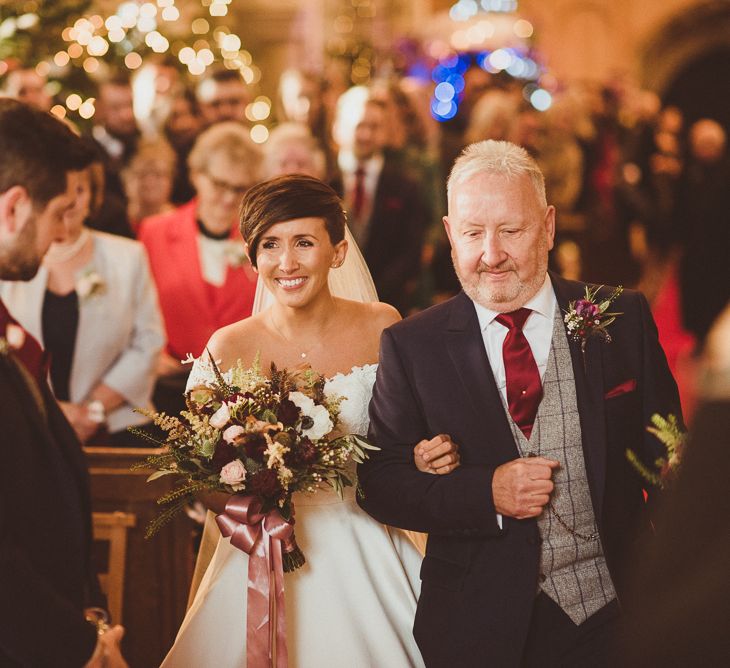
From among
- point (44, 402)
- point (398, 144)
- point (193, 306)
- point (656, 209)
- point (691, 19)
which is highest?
point (691, 19)

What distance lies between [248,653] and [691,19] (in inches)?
656

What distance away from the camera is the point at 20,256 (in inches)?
119

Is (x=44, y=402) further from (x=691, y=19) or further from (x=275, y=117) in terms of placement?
(x=691, y=19)

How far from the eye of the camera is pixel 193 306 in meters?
6.35

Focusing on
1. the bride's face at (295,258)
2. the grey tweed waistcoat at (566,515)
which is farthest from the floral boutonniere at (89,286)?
the grey tweed waistcoat at (566,515)

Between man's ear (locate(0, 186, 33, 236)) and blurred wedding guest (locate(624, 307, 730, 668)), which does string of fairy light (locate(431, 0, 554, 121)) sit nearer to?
man's ear (locate(0, 186, 33, 236))

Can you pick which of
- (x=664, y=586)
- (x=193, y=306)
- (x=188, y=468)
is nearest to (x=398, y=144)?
(x=193, y=306)

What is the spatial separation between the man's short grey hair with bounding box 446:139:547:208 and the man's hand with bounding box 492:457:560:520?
0.76 metres

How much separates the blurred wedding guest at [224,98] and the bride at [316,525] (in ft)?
14.2

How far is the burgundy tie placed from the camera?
10.5ft

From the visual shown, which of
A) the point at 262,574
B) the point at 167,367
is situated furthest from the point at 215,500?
the point at 167,367

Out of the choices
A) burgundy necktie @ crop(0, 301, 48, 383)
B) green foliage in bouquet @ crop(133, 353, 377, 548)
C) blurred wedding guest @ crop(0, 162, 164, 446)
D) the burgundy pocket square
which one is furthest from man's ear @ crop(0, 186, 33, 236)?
blurred wedding guest @ crop(0, 162, 164, 446)

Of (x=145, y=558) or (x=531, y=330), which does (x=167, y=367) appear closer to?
(x=145, y=558)

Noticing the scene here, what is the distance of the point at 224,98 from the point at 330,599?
5.05m
